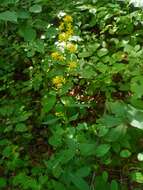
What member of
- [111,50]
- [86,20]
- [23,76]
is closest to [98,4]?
[86,20]

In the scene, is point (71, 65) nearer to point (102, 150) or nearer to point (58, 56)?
point (58, 56)

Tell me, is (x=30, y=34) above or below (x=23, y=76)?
above

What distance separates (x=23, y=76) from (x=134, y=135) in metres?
1.97

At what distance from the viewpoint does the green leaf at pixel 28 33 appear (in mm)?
1366

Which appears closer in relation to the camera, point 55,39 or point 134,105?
point 134,105

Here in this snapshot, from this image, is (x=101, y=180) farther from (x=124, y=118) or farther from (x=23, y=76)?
(x=23, y=76)

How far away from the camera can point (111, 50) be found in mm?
2916

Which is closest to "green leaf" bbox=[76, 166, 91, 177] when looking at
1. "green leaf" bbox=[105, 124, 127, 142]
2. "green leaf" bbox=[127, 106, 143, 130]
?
"green leaf" bbox=[105, 124, 127, 142]

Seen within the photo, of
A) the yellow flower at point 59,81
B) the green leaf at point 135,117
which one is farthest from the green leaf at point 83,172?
the yellow flower at point 59,81

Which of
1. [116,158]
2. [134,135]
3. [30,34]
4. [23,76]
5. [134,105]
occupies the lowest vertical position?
[23,76]

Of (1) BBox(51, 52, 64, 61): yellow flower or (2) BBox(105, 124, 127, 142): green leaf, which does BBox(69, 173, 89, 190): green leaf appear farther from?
(1) BBox(51, 52, 64, 61): yellow flower

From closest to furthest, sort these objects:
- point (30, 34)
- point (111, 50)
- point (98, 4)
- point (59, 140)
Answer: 1. point (30, 34)
2. point (59, 140)
3. point (111, 50)
4. point (98, 4)

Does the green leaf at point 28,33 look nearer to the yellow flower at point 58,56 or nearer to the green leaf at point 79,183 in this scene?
the green leaf at point 79,183

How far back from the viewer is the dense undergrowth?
1591mm
